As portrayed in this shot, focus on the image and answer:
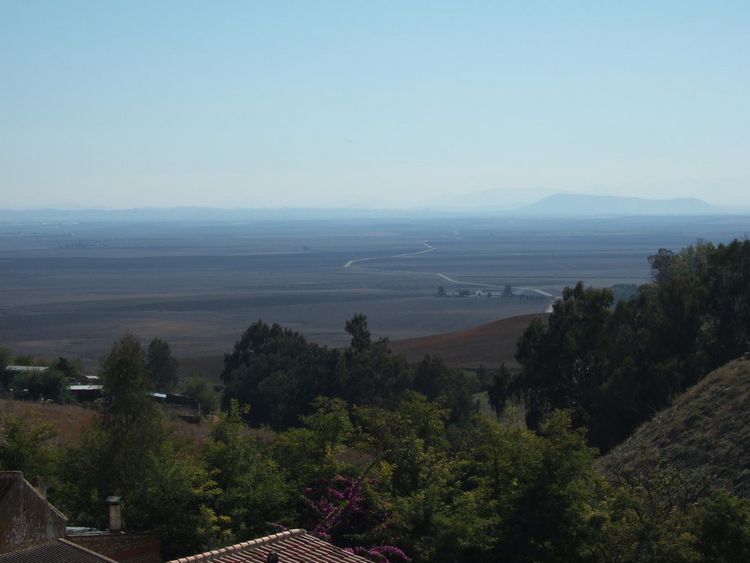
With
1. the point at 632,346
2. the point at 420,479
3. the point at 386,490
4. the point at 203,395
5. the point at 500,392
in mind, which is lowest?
the point at 203,395

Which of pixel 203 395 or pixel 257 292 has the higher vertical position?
pixel 203 395

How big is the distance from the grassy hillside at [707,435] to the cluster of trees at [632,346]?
127 inches

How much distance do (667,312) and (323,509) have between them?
17.9 meters

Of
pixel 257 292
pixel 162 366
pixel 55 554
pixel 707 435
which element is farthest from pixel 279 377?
pixel 257 292

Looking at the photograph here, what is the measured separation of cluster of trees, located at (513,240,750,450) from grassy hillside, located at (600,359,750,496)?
323cm

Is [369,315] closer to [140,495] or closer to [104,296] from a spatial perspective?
[104,296]

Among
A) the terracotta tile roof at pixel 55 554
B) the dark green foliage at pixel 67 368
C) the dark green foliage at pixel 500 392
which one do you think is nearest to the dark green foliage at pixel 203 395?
the dark green foliage at pixel 67 368

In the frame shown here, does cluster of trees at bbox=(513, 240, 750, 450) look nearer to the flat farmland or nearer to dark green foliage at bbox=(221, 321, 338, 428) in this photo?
dark green foliage at bbox=(221, 321, 338, 428)

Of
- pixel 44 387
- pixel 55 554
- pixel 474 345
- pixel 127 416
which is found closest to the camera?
pixel 55 554

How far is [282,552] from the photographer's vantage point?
14180mm

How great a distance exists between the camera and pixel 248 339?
5666cm

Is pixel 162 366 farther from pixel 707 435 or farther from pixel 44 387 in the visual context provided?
pixel 707 435

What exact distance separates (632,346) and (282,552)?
21.8m

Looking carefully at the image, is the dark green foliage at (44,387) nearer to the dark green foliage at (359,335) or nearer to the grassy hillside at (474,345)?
the dark green foliage at (359,335)
